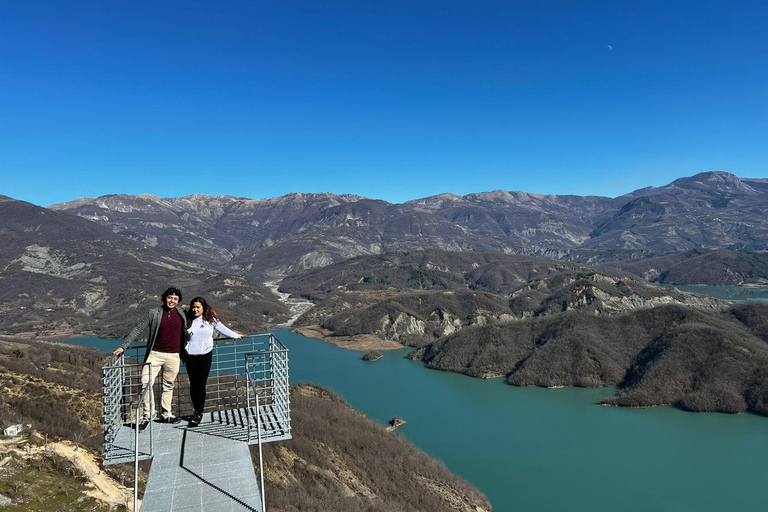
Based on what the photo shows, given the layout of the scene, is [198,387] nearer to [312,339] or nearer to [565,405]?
[565,405]

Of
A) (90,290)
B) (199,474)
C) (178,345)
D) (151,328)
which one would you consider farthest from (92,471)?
(90,290)

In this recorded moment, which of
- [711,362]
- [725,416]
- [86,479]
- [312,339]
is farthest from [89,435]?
[312,339]

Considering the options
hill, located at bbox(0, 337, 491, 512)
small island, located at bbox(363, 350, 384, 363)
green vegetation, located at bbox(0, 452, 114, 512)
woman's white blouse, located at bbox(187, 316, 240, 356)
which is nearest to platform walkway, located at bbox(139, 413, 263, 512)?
woman's white blouse, located at bbox(187, 316, 240, 356)

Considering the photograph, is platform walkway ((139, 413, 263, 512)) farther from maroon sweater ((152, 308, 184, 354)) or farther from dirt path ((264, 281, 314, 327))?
dirt path ((264, 281, 314, 327))

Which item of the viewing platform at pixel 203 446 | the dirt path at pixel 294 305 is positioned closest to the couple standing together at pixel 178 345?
the viewing platform at pixel 203 446

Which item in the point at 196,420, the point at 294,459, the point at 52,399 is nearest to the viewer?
the point at 196,420

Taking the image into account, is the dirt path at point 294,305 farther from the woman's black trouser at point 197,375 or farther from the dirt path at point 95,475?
the woman's black trouser at point 197,375

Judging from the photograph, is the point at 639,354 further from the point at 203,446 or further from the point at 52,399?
the point at 203,446
